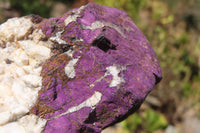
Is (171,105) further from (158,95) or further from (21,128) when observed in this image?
(21,128)

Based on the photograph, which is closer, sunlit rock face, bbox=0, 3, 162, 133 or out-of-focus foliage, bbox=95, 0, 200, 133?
sunlit rock face, bbox=0, 3, 162, 133

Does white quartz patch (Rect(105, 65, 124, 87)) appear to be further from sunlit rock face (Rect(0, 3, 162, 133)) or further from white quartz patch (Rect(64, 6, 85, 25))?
white quartz patch (Rect(64, 6, 85, 25))

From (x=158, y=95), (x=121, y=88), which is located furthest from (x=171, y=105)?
(x=121, y=88)

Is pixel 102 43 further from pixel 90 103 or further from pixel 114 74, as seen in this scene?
pixel 90 103

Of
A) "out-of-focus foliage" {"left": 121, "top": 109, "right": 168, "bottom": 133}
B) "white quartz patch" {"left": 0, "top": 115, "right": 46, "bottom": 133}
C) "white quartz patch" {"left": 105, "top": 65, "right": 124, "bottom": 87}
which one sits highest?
"white quartz patch" {"left": 105, "top": 65, "right": 124, "bottom": 87}

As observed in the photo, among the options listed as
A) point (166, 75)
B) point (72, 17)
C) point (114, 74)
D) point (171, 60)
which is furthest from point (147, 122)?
point (72, 17)

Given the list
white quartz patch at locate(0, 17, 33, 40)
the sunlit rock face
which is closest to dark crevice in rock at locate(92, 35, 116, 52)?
the sunlit rock face
